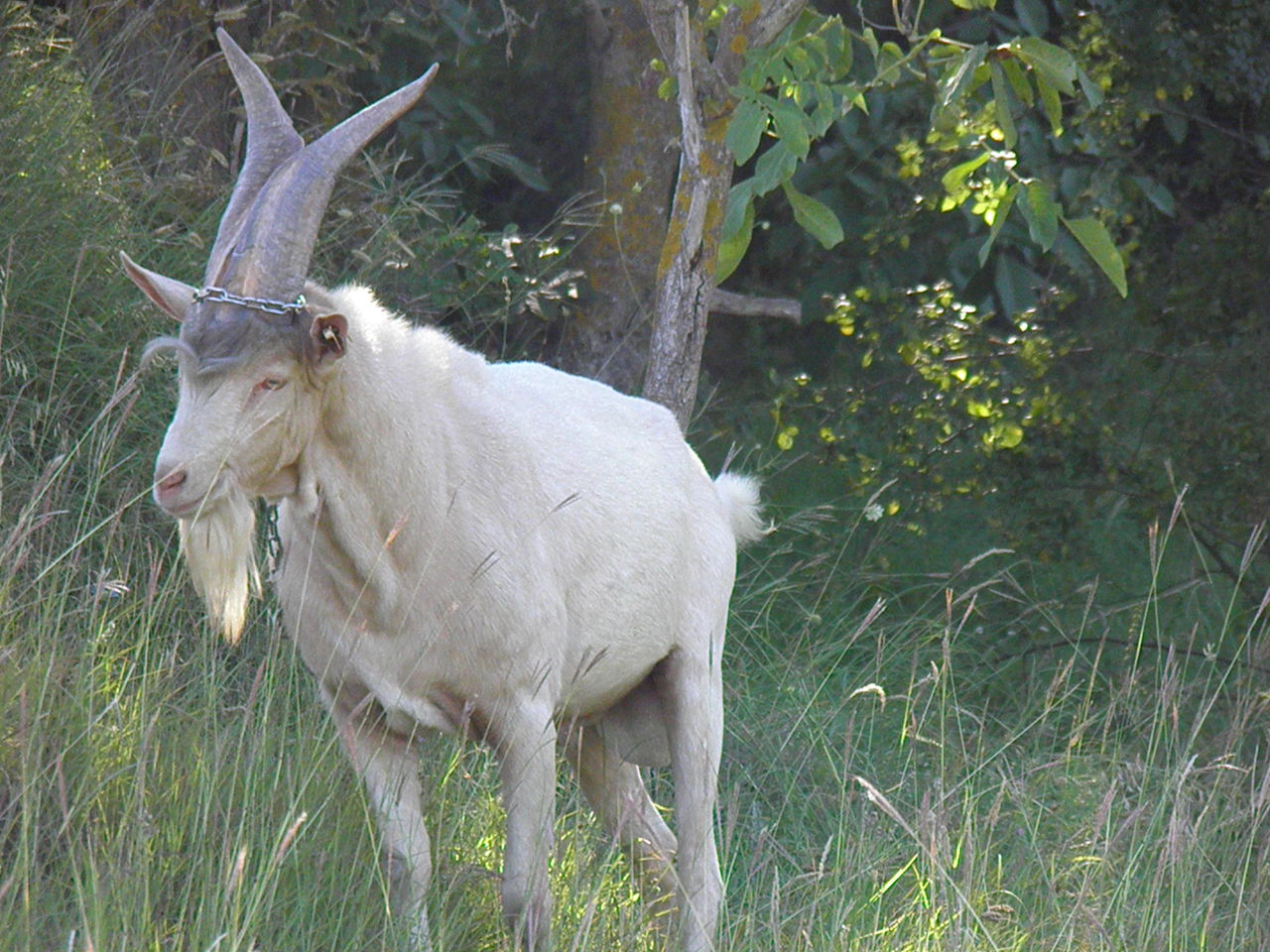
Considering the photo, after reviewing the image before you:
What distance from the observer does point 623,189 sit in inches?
300

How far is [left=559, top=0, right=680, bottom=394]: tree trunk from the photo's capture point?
7.59 metres

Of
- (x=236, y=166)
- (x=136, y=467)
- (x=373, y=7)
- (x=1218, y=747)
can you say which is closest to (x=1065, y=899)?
(x=1218, y=747)

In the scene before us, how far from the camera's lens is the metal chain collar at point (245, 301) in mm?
3416

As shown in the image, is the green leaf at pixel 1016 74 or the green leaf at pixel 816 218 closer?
the green leaf at pixel 816 218

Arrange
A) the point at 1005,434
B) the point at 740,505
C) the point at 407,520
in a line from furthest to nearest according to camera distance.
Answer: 1. the point at 1005,434
2. the point at 740,505
3. the point at 407,520

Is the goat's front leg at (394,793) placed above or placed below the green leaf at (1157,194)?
below

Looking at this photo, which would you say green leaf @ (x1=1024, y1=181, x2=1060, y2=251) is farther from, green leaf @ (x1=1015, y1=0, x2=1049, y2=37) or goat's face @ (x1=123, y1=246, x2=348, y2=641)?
green leaf @ (x1=1015, y1=0, x2=1049, y2=37)

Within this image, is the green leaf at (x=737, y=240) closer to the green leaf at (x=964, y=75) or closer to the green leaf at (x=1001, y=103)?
the green leaf at (x=964, y=75)

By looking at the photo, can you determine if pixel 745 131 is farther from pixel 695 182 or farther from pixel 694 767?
pixel 694 767

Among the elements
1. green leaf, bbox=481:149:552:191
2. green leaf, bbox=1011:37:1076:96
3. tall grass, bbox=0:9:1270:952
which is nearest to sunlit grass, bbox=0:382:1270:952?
tall grass, bbox=0:9:1270:952

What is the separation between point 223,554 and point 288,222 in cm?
72

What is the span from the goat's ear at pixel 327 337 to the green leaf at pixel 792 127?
1274 mm

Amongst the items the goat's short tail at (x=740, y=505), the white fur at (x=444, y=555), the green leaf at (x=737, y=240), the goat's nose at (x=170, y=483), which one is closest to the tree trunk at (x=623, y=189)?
the goat's short tail at (x=740, y=505)

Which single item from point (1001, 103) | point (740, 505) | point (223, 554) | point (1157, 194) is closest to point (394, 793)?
point (223, 554)
